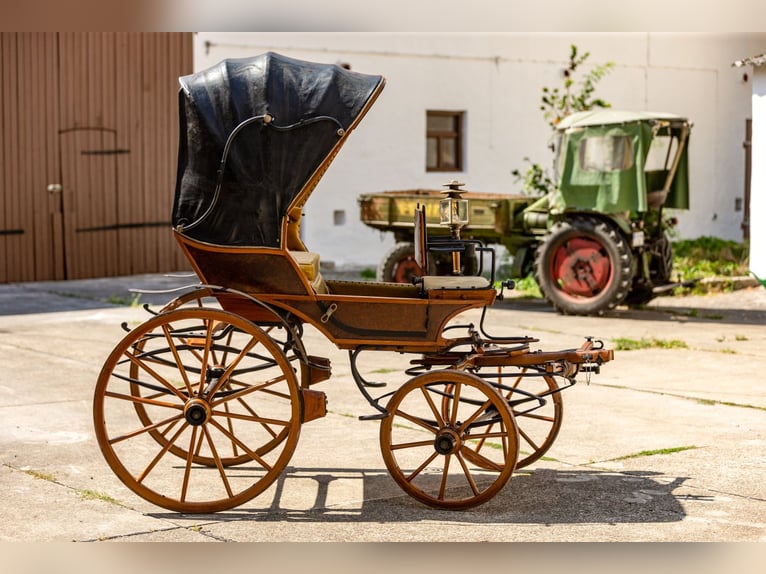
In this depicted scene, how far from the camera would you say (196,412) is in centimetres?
565

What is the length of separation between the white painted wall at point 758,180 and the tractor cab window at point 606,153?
308 centimetres

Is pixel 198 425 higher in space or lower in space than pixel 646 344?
higher

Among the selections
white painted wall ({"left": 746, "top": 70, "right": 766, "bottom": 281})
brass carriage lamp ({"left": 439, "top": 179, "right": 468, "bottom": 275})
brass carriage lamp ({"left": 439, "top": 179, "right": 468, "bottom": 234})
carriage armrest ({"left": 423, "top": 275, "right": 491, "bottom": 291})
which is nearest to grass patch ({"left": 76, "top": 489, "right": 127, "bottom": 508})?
carriage armrest ({"left": 423, "top": 275, "right": 491, "bottom": 291})

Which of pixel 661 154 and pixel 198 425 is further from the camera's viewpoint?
pixel 661 154

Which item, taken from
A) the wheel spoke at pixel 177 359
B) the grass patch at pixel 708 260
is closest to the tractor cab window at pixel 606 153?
the grass patch at pixel 708 260

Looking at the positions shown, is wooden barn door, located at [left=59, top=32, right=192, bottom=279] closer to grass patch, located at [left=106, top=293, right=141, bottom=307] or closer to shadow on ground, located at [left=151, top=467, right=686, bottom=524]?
grass patch, located at [left=106, top=293, right=141, bottom=307]

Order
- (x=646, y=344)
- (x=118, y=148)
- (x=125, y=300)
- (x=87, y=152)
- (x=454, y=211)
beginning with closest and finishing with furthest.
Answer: (x=454, y=211) < (x=646, y=344) < (x=125, y=300) < (x=87, y=152) < (x=118, y=148)

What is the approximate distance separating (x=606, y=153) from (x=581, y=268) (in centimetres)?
128

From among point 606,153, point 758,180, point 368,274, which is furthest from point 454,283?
point 368,274

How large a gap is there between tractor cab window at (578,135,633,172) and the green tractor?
0.01 meters

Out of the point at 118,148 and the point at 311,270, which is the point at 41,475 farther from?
the point at 118,148

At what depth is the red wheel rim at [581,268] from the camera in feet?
43.1

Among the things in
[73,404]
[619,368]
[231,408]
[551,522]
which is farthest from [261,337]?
[619,368]

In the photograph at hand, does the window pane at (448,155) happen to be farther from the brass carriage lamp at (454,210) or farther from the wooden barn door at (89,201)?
the brass carriage lamp at (454,210)
